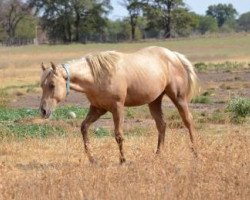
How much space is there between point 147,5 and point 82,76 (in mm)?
94234

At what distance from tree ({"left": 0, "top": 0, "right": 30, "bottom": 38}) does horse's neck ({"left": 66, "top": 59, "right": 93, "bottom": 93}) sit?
11485 centimetres

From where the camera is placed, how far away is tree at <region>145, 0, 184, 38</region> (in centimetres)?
9756

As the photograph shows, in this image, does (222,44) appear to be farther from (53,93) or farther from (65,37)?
(53,93)

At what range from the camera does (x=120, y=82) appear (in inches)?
341

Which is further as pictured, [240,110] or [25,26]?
[25,26]

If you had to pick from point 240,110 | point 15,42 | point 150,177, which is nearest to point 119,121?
point 150,177

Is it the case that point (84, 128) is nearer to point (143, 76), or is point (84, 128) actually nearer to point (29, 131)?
point (143, 76)

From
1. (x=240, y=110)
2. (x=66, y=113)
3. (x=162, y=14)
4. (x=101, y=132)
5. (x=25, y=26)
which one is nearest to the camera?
(x=101, y=132)

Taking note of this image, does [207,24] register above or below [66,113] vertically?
below

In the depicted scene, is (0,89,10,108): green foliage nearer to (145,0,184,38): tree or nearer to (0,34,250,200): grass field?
(0,34,250,200): grass field

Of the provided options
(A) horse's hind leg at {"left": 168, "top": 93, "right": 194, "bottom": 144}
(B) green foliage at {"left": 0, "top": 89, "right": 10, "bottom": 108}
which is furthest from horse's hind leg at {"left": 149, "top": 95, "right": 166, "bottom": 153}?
(B) green foliage at {"left": 0, "top": 89, "right": 10, "bottom": 108}

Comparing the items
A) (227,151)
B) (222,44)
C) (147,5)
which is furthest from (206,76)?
(147,5)

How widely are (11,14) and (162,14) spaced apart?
40477mm

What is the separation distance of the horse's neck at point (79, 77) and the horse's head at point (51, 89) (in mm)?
267
